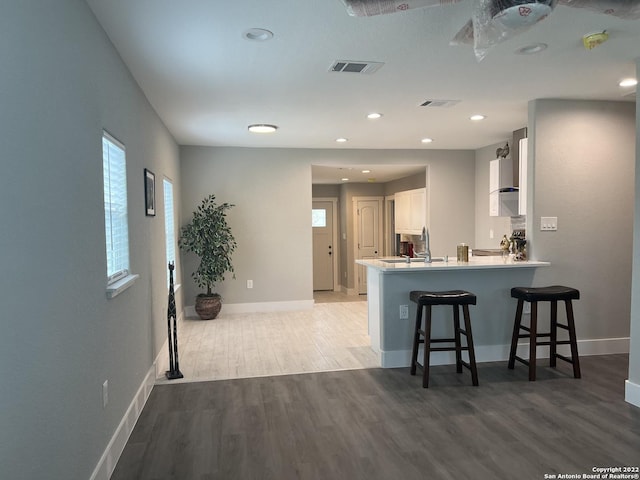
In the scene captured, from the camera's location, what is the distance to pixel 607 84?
11.9 feet

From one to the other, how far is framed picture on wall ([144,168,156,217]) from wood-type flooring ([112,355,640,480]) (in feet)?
4.77

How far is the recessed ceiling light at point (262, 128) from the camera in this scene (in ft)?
16.3

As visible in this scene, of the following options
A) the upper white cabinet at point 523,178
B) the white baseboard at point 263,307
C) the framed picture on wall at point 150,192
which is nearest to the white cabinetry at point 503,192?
the upper white cabinet at point 523,178

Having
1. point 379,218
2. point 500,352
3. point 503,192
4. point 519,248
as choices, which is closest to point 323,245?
point 379,218

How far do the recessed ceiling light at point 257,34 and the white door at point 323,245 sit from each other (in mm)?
7357

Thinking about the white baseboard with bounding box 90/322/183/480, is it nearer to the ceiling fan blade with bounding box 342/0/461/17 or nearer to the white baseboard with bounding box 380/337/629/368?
the white baseboard with bounding box 380/337/629/368

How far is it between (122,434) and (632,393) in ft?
11.2

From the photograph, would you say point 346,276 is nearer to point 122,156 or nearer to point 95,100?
point 122,156

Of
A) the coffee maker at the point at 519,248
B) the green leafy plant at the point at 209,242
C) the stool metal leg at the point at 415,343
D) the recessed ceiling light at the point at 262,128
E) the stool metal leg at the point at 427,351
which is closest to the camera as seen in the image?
the stool metal leg at the point at 427,351

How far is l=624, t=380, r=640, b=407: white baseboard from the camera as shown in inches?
123

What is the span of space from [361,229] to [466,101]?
215 inches

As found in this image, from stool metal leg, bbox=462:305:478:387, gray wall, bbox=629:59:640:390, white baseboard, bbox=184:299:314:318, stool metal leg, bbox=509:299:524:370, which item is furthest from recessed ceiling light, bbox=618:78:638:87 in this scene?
white baseboard, bbox=184:299:314:318

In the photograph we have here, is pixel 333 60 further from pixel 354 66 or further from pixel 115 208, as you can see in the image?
pixel 115 208

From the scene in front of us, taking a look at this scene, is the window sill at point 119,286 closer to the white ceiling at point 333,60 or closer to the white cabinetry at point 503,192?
the white ceiling at point 333,60
